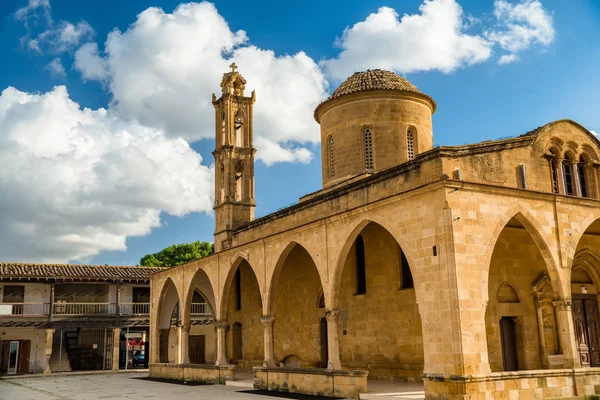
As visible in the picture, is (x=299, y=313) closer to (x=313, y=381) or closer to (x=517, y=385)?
(x=313, y=381)

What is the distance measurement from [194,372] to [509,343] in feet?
37.9

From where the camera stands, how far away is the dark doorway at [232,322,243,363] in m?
26.4

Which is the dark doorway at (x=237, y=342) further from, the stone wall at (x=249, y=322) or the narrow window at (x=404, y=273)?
the narrow window at (x=404, y=273)

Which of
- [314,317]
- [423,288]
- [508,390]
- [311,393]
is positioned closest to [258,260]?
[314,317]

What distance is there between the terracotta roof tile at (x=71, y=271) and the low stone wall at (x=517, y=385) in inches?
851

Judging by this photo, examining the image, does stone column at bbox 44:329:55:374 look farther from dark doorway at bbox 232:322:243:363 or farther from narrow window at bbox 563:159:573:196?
narrow window at bbox 563:159:573:196

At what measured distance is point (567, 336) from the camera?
13.6m

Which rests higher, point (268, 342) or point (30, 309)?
point (30, 309)

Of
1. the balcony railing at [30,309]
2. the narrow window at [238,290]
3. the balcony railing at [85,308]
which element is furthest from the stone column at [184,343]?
the balcony railing at [30,309]

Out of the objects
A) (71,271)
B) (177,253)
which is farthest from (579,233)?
(177,253)

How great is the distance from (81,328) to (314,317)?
61.7 feet

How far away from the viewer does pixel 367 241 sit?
1866 cm

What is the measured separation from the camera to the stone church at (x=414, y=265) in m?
12.4

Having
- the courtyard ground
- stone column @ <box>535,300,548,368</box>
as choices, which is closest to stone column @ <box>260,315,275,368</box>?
the courtyard ground
